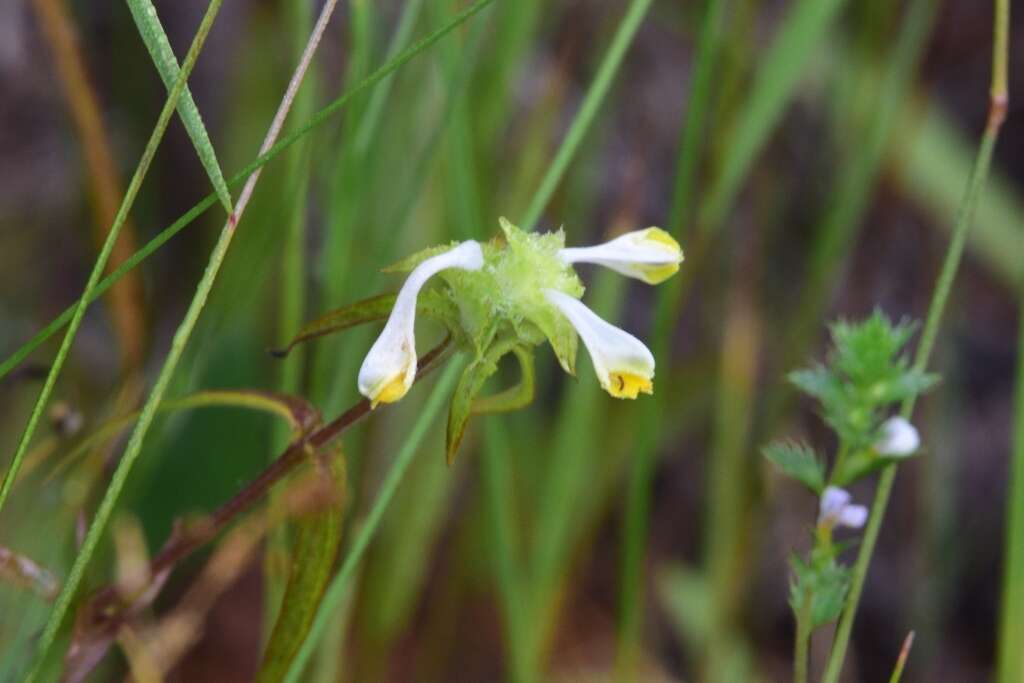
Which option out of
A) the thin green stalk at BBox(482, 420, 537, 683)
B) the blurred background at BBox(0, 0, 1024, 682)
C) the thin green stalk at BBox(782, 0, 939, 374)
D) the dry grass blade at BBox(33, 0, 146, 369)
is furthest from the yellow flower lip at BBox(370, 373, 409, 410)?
the thin green stalk at BBox(782, 0, 939, 374)

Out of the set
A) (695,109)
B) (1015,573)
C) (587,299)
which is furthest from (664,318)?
(587,299)

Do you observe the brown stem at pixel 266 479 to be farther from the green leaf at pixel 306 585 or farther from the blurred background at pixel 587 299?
the blurred background at pixel 587 299

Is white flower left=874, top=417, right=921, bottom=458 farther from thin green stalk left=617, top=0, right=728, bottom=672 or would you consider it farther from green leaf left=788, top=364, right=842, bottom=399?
thin green stalk left=617, top=0, right=728, bottom=672

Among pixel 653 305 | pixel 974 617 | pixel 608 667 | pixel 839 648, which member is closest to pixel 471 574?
pixel 608 667

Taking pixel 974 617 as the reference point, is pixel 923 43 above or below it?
above

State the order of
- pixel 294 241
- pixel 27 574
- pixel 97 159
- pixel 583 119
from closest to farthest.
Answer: pixel 27 574 → pixel 583 119 → pixel 294 241 → pixel 97 159

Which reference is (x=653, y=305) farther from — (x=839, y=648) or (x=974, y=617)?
(x=839, y=648)

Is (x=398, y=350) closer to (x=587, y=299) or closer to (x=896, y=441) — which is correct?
(x=896, y=441)
